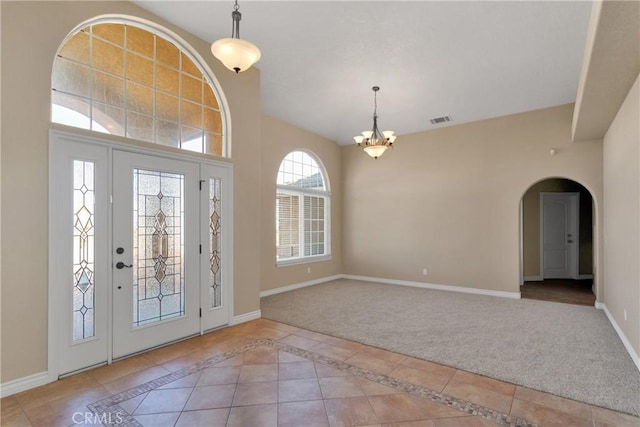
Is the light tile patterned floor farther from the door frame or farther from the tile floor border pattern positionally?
the door frame

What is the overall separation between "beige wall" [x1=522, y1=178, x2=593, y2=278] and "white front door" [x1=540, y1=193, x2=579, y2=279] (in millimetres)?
155

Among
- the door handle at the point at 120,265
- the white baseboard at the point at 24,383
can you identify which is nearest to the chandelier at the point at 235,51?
the door handle at the point at 120,265

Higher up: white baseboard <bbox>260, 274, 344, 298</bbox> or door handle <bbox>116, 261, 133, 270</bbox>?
door handle <bbox>116, 261, 133, 270</bbox>

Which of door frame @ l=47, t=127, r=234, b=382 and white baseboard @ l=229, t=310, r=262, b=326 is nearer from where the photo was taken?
door frame @ l=47, t=127, r=234, b=382

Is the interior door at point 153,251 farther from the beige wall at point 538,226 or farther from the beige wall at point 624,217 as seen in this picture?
the beige wall at point 538,226

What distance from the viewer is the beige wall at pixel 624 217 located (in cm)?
317

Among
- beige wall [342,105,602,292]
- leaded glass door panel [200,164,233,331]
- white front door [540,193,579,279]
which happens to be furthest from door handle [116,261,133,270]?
white front door [540,193,579,279]

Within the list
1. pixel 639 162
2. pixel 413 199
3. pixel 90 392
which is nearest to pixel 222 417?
pixel 90 392

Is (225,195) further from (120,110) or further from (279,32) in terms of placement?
(279,32)

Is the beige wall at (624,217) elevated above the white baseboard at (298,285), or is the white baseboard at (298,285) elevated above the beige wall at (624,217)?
the beige wall at (624,217)

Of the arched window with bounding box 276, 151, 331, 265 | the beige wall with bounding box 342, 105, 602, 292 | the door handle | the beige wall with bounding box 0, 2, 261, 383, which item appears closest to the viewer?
the beige wall with bounding box 0, 2, 261, 383

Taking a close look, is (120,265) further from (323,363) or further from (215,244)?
(323,363)

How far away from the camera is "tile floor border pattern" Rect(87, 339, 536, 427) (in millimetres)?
2311

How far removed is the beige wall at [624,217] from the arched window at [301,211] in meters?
5.18
